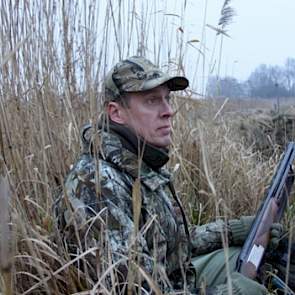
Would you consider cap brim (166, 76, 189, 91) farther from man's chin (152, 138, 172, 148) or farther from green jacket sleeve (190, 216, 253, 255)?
green jacket sleeve (190, 216, 253, 255)

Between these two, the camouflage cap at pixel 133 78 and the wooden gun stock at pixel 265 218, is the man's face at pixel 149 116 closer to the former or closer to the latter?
the camouflage cap at pixel 133 78

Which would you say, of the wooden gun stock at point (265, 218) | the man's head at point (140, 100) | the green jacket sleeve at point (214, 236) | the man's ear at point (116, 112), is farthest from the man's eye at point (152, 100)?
the green jacket sleeve at point (214, 236)

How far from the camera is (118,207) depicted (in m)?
2.02

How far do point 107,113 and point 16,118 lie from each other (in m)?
0.57

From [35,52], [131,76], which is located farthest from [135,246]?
[35,52]

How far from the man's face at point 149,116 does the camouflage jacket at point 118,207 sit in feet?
0.33

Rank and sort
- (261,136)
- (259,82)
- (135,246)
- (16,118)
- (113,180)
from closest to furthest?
(135,246) < (113,180) < (16,118) < (259,82) < (261,136)

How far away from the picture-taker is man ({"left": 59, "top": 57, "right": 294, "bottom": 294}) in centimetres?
195

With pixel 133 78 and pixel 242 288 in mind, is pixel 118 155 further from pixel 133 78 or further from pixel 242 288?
pixel 242 288

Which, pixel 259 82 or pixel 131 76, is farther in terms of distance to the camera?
pixel 259 82

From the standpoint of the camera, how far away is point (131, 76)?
2277 mm

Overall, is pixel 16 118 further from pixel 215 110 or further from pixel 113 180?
pixel 215 110

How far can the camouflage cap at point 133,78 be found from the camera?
2.26 meters

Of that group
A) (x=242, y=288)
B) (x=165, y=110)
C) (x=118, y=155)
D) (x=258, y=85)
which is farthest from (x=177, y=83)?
(x=258, y=85)
